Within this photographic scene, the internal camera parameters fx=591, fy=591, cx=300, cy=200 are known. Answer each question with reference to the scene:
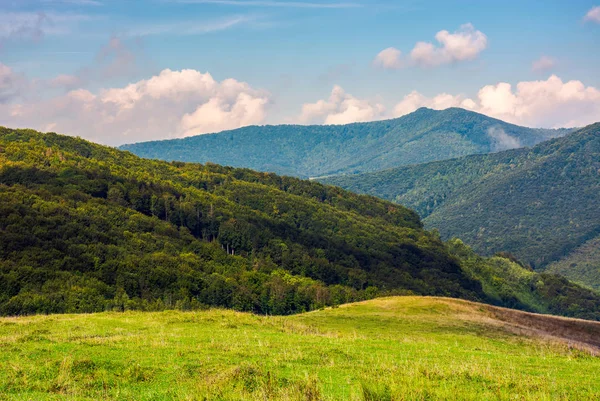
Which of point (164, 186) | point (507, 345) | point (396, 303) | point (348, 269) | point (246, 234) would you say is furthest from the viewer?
point (164, 186)

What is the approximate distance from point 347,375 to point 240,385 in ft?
14.9

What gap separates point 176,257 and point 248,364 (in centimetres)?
9851

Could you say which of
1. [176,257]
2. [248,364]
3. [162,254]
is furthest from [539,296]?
[248,364]

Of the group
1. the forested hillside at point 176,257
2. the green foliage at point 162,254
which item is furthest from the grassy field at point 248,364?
the green foliage at point 162,254

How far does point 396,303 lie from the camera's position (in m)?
53.3

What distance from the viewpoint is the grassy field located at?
638 inches

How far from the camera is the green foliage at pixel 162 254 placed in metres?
82.7

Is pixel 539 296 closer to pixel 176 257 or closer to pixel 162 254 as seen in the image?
pixel 176 257

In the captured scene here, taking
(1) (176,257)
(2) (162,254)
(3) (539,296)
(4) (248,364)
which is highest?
(4) (248,364)

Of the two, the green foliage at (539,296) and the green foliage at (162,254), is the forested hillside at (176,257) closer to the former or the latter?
the green foliage at (162,254)

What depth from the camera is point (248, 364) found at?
20250mm

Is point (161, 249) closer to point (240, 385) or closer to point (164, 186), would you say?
point (164, 186)

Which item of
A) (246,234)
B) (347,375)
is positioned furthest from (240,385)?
(246,234)

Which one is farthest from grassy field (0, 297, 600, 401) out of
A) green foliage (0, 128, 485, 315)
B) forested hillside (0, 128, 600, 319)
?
green foliage (0, 128, 485, 315)
